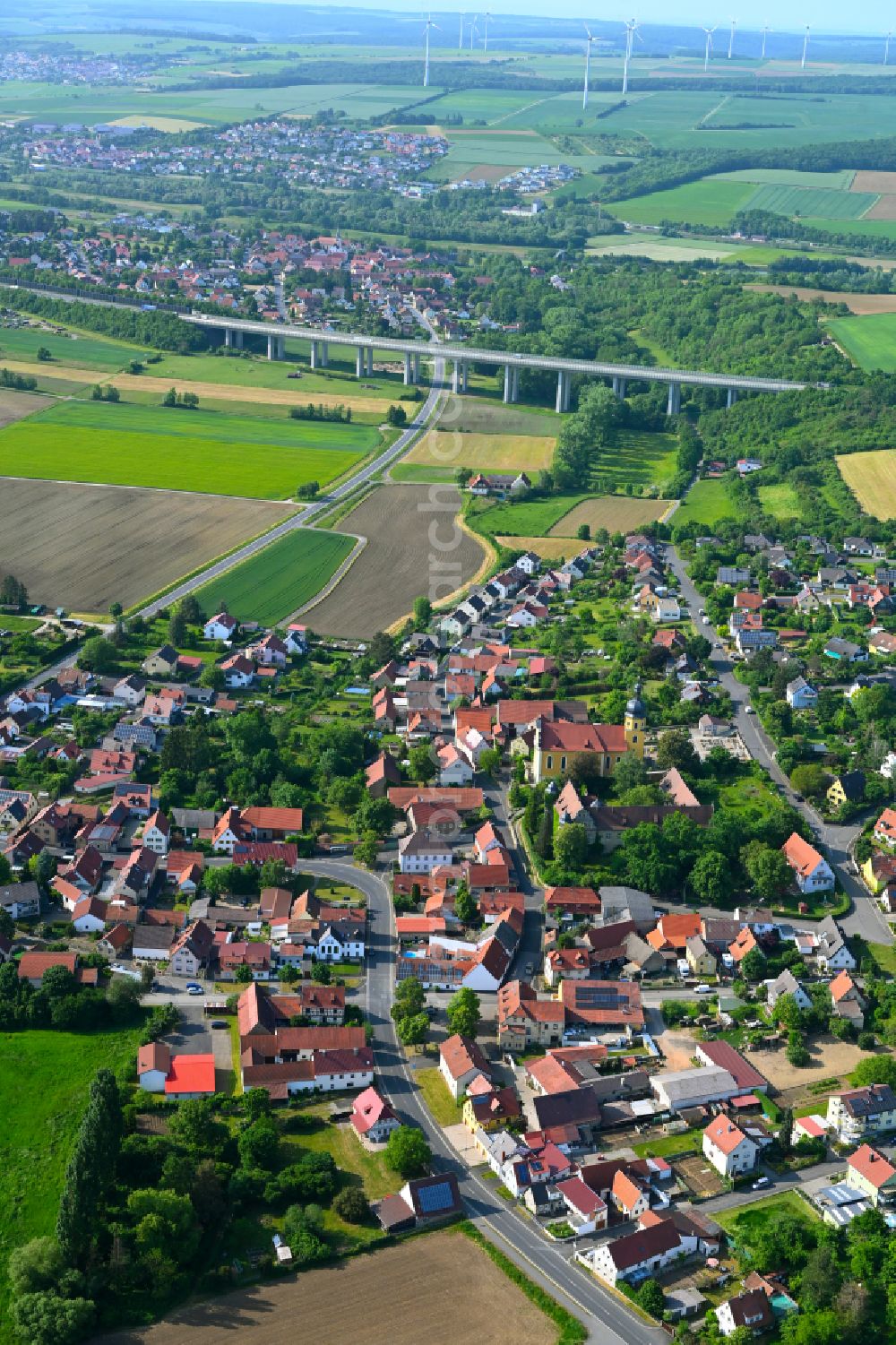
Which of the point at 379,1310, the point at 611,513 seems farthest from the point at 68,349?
the point at 379,1310

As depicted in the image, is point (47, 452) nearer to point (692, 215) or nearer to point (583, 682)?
point (583, 682)

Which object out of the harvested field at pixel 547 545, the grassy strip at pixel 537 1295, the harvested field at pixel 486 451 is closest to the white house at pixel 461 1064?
the grassy strip at pixel 537 1295

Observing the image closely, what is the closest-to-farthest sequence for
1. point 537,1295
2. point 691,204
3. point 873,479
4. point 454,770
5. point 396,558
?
1. point 537,1295
2. point 454,770
3. point 396,558
4. point 873,479
5. point 691,204

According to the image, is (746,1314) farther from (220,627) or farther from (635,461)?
(635,461)

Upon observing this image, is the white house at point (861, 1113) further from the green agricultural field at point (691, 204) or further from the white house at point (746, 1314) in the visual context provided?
the green agricultural field at point (691, 204)

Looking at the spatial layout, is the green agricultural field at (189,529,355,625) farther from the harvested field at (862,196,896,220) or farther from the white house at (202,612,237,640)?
the harvested field at (862,196,896,220)

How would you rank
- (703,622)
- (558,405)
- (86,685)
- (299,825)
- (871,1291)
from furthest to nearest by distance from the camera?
1. (558,405)
2. (703,622)
3. (86,685)
4. (299,825)
5. (871,1291)

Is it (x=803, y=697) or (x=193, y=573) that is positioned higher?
(x=803, y=697)

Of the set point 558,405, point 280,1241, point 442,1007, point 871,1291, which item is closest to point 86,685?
point 442,1007
